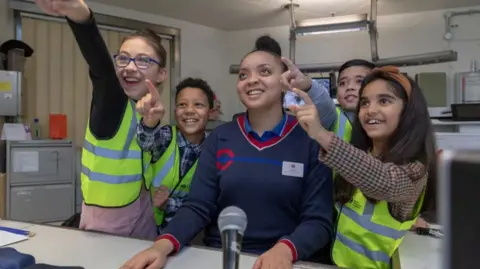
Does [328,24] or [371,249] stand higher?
[328,24]

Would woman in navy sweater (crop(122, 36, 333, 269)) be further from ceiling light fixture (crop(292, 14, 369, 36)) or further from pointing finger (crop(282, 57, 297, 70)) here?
ceiling light fixture (crop(292, 14, 369, 36))

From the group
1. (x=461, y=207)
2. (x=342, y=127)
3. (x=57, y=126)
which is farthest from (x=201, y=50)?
(x=461, y=207)

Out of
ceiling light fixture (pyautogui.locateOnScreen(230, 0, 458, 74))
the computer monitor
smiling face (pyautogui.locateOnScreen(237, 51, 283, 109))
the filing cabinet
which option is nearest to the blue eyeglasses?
smiling face (pyautogui.locateOnScreen(237, 51, 283, 109))

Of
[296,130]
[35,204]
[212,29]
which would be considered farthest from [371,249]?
[212,29]

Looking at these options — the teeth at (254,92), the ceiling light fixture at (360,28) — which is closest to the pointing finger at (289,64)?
the teeth at (254,92)

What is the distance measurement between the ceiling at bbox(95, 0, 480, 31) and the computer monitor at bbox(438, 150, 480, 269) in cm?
416

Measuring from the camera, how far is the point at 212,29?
18.4 feet

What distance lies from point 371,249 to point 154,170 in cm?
76

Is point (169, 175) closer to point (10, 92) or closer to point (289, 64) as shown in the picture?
point (289, 64)

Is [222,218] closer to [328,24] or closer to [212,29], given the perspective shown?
[328,24]

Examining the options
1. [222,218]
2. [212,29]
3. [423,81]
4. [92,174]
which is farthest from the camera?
[212,29]

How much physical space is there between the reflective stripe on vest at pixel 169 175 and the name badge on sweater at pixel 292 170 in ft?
1.34

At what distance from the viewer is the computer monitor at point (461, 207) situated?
341 millimetres

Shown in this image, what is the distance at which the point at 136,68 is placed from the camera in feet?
4.48
